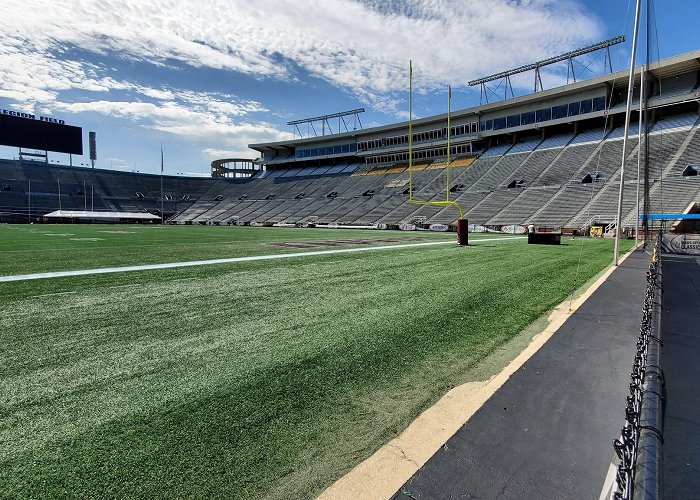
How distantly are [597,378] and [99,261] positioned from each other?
9.95 metres

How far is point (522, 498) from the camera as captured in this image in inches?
67.1

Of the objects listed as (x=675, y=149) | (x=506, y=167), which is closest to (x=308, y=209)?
(x=506, y=167)

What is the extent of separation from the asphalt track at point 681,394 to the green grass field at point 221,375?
118 centimetres

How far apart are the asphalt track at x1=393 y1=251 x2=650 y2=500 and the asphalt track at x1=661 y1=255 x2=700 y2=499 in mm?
264

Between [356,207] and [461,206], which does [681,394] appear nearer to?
[461,206]

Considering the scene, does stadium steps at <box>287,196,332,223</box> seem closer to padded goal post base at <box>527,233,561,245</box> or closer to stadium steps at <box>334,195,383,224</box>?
stadium steps at <box>334,195,383,224</box>

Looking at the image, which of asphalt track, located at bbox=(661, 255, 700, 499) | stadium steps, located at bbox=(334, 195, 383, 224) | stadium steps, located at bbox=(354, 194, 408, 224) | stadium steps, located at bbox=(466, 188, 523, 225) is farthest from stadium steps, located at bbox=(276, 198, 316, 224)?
asphalt track, located at bbox=(661, 255, 700, 499)

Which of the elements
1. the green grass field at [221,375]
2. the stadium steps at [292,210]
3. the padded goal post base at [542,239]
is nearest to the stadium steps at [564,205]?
the padded goal post base at [542,239]

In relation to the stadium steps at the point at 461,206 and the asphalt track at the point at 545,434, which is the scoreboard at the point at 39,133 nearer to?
the stadium steps at the point at 461,206

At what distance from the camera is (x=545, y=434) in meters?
2.17

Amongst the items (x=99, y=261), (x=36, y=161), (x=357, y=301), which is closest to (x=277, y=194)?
(x=36, y=161)

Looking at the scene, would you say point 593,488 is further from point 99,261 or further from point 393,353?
point 99,261

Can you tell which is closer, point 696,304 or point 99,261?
point 696,304

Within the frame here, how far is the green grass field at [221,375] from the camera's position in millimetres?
1799
